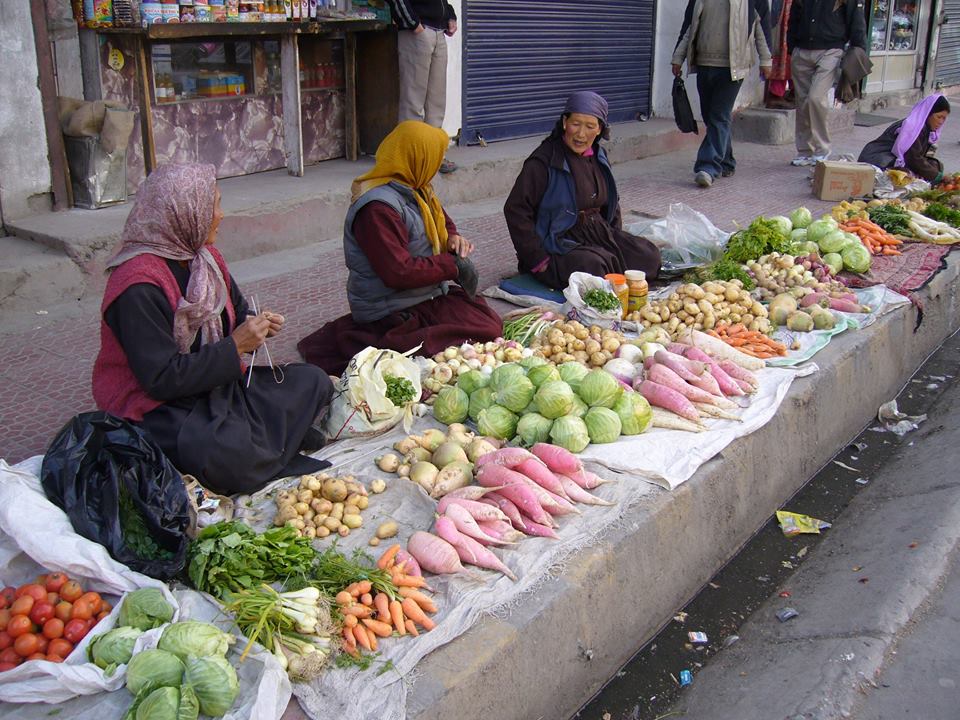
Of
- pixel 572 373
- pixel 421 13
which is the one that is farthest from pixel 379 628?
pixel 421 13

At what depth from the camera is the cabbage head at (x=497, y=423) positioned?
12.7 feet

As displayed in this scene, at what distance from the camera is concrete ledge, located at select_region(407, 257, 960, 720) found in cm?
265

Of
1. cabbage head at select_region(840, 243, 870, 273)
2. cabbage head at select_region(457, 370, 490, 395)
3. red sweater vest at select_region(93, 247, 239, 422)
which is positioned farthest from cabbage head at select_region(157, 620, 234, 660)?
cabbage head at select_region(840, 243, 870, 273)

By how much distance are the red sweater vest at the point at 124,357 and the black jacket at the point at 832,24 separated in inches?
341

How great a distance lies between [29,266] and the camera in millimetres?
5402

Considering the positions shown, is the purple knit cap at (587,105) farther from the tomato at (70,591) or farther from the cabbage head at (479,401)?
the tomato at (70,591)

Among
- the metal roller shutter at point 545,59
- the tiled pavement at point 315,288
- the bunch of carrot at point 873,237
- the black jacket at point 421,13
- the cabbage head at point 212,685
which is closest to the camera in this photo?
the cabbage head at point 212,685

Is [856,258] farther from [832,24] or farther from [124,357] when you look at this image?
[832,24]

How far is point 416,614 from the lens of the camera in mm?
2719

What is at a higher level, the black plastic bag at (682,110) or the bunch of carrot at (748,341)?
the black plastic bag at (682,110)

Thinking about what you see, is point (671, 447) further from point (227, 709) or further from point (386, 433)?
point (227, 709)

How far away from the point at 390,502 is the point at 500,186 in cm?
585

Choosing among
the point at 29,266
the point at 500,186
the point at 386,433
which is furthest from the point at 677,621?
the point at 500,186

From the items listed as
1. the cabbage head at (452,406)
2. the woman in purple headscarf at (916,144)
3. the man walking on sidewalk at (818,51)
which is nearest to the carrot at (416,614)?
the cabbage head at (452,406)
